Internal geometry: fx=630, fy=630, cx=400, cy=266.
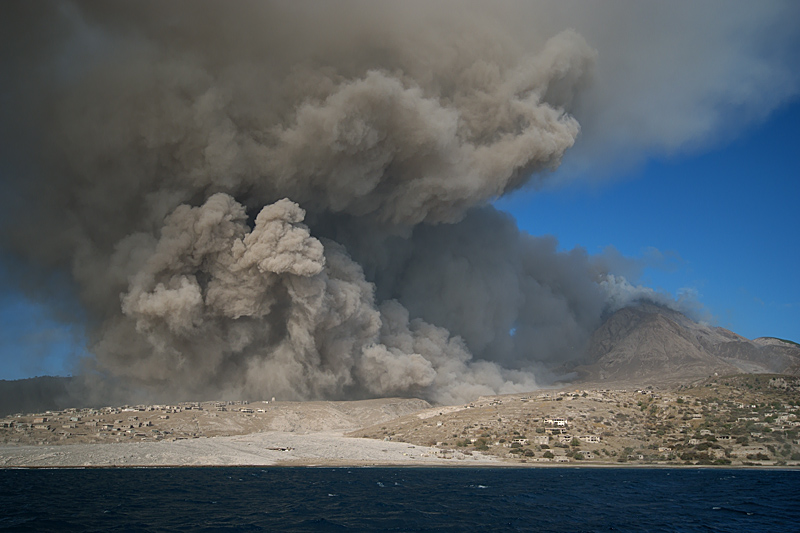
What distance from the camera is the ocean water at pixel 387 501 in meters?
28.7

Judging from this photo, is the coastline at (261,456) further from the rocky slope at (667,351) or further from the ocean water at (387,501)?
the rocky slope at (667,351)

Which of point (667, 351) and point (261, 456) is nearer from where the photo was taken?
point (261, 456)

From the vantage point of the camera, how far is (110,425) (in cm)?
7012

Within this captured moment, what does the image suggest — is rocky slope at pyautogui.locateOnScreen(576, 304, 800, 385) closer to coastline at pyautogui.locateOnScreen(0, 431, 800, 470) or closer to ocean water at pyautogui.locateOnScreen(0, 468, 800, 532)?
coastline at pyautogui.locateOnScreen(0, 431, 800, 470)

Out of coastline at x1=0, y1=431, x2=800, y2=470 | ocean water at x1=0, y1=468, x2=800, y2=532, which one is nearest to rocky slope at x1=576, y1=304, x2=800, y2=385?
coastline at x1=0, y1=431, x2=800, y2=470

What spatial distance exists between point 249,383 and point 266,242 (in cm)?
2124

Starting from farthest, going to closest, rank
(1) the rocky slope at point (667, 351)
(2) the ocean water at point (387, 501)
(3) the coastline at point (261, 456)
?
(1) the rocky slope at point (667, 351) < (3) the coastline at point (261, 456) < (2) the ocean water at point (387, 501)

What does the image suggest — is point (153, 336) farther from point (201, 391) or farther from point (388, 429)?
point (388, 429)

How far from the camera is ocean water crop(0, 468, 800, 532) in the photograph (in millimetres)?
28672

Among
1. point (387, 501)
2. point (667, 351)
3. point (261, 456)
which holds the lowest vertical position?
point (387, 501)

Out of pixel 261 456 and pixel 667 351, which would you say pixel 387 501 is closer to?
pixel 261 456

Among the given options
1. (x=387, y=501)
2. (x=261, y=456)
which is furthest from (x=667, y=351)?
(x=387, y=501)

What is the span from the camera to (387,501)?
Result: 36.2 metres

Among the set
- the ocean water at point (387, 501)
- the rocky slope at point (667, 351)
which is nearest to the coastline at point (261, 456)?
the ocean water at point (387, 501)
